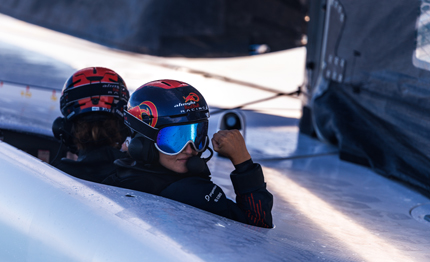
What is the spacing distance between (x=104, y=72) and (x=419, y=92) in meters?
1.59

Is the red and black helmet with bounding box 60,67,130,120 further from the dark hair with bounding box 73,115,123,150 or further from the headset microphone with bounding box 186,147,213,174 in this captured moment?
the headset microphone with bounding box 186,147,213,174

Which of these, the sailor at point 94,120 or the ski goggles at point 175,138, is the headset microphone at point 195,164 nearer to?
the ski goggles at point 175,138

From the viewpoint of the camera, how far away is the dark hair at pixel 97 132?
205cm

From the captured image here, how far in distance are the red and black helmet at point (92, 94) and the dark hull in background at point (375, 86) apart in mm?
1507

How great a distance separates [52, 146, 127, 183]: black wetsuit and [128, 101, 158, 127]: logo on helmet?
327 millimetres

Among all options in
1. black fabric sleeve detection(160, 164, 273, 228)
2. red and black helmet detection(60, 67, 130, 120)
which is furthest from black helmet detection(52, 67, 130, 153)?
black fabric sleeve detection(160, 164, 273, 228)

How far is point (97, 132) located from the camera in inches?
82.1

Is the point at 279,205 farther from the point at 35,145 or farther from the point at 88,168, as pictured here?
the point at 35,145

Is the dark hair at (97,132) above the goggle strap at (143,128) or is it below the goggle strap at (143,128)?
below

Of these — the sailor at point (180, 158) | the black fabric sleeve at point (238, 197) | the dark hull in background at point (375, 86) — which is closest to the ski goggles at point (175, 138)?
the sailor at point (180, 158)

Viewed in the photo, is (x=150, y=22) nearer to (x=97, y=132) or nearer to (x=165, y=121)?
(x=97, y=132)

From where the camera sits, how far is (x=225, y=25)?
8.91 m

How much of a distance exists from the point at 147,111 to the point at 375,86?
6.38 feet

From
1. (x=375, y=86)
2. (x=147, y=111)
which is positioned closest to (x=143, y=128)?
(x=147, y=111)
